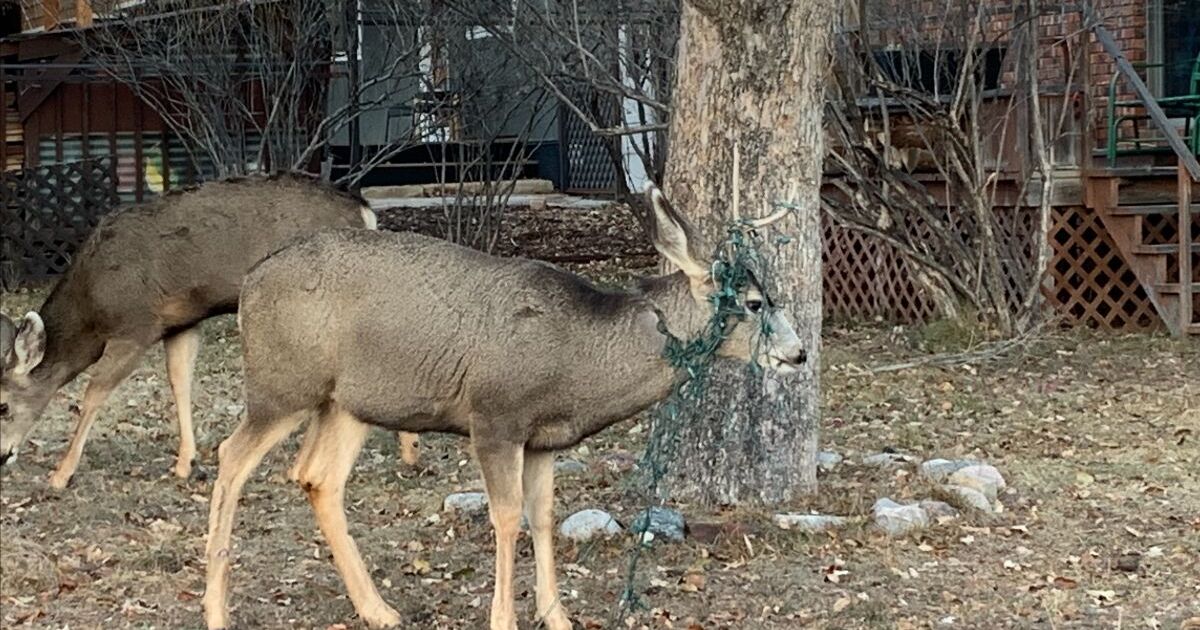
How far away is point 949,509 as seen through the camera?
8.49 m

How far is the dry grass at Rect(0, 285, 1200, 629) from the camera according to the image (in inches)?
283

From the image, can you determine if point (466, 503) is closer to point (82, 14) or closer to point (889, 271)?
point (889, 271)

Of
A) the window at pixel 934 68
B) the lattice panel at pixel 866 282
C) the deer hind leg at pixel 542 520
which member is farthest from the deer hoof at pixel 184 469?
the lattice panel at pixel 866 282

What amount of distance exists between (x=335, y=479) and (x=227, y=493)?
44 cm

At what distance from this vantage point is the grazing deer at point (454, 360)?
6590mm

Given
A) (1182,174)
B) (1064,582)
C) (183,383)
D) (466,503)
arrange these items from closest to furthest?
1. (1064,582)
2. (466,503)
3. (183,383)
4. (1182,174)

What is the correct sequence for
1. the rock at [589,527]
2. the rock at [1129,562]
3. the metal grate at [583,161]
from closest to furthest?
the rock at [1129,562] → the rock at [589,527] → the metal grate at [583,161]

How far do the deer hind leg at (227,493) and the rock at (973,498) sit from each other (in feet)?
10.9

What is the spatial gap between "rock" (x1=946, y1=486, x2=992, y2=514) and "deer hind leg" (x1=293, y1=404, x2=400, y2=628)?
2946 millimetres

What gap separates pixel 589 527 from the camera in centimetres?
812

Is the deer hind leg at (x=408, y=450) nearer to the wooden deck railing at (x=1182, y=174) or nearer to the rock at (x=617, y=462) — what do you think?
the rock at (x=617, y=462)

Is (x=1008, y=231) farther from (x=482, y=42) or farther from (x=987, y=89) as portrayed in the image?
(x=482, y=42)

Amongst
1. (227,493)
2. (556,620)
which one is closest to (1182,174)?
(556,620)

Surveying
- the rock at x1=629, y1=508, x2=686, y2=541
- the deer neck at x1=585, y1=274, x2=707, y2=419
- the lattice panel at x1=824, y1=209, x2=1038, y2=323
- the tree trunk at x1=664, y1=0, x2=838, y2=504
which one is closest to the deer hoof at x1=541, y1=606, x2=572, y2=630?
the deer neck at x1=585, y1=274, x2=707, y2=419
